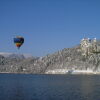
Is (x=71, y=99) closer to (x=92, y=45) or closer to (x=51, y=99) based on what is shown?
(x=51, y=99)

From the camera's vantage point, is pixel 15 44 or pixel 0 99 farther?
pixel 15 44

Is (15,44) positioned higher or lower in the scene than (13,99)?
higher

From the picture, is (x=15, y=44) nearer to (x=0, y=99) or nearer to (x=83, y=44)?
(x=0, y=99)

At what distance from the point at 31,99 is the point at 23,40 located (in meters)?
43.3

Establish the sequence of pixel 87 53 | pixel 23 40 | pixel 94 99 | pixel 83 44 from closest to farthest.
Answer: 1. pixel 87 53
2. pixel 83 44
3. pixel 94 99
4. pixel 23 40

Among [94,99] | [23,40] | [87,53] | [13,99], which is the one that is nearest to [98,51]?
[87,53]

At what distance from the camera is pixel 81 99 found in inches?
2756

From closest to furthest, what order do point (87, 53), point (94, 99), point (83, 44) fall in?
point (87, 53) < point (83, 44) < point (94, 99)

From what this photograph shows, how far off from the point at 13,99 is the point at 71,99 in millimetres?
13877

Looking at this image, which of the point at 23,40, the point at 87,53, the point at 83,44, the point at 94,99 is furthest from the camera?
the point at 23,40

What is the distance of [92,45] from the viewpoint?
43344mm

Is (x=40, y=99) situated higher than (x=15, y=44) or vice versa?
(x=15, y=44)

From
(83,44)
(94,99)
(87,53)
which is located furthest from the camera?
(94,99)

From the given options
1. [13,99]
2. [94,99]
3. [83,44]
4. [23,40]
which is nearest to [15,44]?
[23,40]
